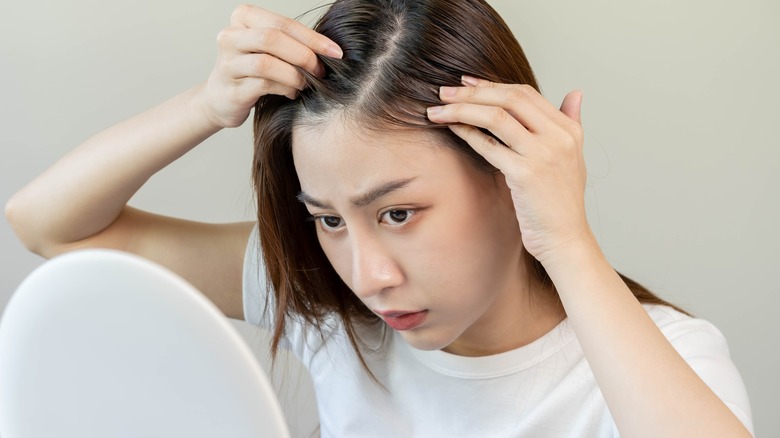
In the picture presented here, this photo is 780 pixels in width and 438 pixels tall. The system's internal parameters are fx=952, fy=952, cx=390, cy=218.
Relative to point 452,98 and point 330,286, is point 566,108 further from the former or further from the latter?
point 330,286

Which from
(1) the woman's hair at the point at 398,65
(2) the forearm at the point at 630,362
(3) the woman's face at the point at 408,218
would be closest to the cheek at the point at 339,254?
(3) the woman's face at the point at 408,218

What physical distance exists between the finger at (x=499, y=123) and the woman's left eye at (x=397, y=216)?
0.11m

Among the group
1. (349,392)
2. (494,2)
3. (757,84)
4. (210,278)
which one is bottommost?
(349,392)

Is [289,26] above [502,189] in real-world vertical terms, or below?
above

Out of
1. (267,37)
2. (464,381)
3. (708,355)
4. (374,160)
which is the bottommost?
(464,381)

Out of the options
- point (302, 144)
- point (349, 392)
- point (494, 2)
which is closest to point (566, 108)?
point (302, 144)

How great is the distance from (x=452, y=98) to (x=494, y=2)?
77cm

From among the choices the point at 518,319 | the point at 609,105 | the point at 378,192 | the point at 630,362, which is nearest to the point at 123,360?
the point at 378,192

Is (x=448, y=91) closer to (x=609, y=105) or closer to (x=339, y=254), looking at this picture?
(x=339, y=254)

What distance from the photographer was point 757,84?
1.71 meters

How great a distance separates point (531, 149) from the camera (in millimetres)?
941

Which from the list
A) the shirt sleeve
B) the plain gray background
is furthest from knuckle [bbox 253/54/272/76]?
the plain gray background

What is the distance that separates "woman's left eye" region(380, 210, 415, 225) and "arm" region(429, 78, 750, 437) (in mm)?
98

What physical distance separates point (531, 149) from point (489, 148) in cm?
4
